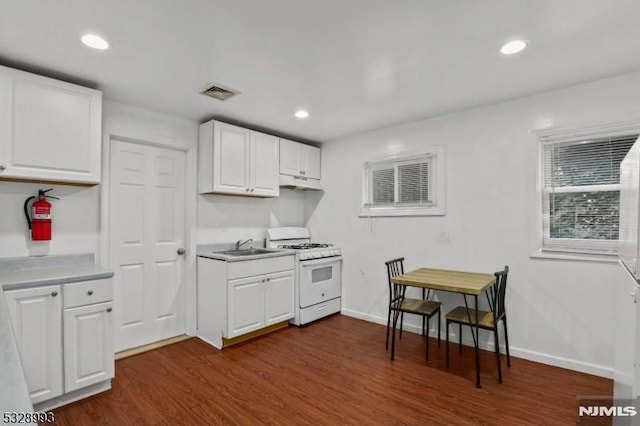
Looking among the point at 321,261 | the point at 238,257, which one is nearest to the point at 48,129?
the point at 238,257

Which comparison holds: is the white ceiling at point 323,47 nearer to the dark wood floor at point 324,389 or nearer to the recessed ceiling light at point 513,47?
the recessed ceiling light at point 513,47

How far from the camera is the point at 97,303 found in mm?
2389

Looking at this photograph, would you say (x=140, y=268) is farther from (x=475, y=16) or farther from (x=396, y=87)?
(x=475, y=16)

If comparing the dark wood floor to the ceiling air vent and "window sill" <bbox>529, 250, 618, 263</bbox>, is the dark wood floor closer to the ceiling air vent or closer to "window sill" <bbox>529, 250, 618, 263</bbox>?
"window sill" <bbox>529, 250, 618, 263</bbox>

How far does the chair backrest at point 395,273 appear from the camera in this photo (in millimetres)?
3254

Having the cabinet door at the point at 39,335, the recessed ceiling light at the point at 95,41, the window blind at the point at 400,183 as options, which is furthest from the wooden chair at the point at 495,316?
the recessed ceiling light at the point at 95,41

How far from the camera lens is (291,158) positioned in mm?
4281

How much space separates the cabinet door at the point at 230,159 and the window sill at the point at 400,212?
1555mm

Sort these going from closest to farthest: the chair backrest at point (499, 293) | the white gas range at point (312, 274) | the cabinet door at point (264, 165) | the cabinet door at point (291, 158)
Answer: the chair backrest at point (499, 293) → the cabinet door at point (264, 165) → the white gas range at point (312, 274) → the cabinet door at point (291, 158)

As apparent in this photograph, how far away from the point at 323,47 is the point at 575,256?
8.80ft

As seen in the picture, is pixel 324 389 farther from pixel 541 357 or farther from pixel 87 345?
pixel 541 357

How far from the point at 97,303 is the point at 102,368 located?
1.59ft

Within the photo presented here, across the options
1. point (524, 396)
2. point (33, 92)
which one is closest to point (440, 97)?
point (524, 396)

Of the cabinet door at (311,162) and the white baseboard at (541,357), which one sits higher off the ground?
the cabinet door at (311,162)
